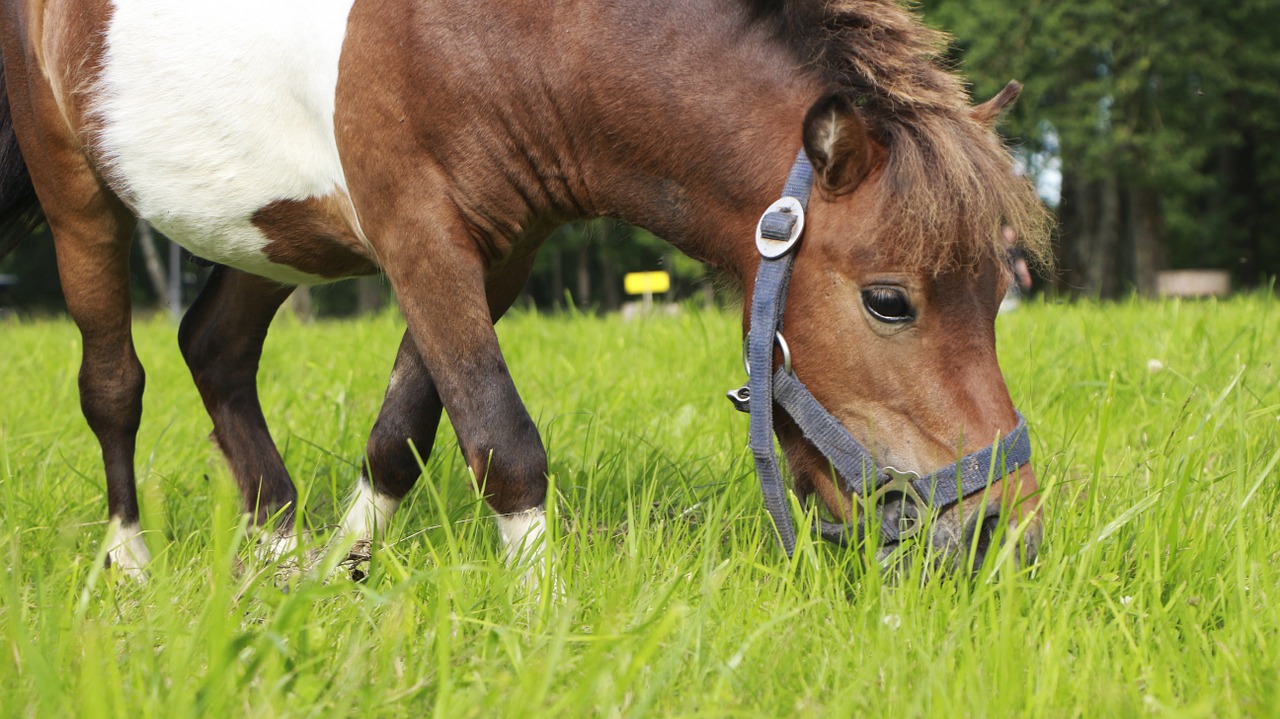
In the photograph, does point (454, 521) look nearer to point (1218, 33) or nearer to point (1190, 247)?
point (1218, 33)

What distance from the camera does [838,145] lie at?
7.14 ft

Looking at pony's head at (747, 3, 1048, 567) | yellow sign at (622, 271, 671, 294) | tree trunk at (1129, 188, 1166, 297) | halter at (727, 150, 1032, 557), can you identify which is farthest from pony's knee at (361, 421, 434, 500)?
tree trunk at (1129, 188, 1166, 297)

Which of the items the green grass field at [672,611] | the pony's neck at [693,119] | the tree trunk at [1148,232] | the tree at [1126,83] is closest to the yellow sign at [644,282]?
the green grass field at [672,611]

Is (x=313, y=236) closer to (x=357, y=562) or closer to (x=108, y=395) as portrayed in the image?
(x=357, y=562)

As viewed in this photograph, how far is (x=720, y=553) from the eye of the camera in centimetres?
270

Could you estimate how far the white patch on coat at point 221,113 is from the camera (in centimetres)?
269

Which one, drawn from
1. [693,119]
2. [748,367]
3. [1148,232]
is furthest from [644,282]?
[1148,232]

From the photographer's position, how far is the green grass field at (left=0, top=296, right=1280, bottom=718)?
156 centimetres

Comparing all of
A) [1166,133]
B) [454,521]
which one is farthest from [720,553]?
[1166,133]

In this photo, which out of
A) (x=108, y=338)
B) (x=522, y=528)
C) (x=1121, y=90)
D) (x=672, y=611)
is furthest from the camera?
(x=1121, y=90)

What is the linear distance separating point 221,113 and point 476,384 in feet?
3.52

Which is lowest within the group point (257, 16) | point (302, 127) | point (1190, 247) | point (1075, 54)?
point (1190, 247)

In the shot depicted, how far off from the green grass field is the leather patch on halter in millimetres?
649

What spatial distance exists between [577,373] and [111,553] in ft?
8.39
